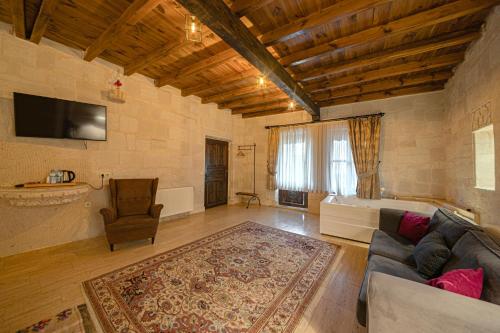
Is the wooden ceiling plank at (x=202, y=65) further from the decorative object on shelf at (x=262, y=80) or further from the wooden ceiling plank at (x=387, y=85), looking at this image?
the wooden ceiling plank at (x=387, y=85)

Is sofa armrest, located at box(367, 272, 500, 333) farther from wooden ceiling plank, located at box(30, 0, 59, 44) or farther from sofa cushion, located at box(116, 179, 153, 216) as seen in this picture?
wooden ceiling plank, located at box(30, 0, 59, 44)

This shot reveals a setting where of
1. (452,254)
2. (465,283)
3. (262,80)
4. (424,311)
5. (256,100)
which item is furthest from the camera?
(256,100)

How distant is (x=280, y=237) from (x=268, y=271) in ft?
3.24

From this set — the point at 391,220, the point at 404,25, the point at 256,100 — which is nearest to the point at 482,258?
the point at 391,220

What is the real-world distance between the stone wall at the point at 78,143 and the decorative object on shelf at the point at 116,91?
0.07 metres

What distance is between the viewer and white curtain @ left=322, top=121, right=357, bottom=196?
418cm

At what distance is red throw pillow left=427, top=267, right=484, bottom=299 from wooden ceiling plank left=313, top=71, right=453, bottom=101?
134 inches

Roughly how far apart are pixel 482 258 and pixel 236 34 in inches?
101

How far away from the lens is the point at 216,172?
5.27 meters

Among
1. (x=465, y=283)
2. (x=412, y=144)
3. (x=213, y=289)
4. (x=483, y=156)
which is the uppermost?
(x=412, y=144)

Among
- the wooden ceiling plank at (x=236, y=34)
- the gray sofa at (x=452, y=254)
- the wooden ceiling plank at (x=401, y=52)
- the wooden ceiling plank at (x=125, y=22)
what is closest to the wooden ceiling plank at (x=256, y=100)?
the wooden ceiling plank at (x=401, y=52)

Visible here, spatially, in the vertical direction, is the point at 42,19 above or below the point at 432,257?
above

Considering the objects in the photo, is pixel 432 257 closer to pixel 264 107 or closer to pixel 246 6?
pixel 246 6

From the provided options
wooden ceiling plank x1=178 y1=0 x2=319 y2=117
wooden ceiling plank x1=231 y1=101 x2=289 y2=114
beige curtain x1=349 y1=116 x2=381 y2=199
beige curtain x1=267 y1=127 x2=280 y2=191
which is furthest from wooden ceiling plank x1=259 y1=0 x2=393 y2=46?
beige curtain x1=267 y1=127 x2=280 y2=191
